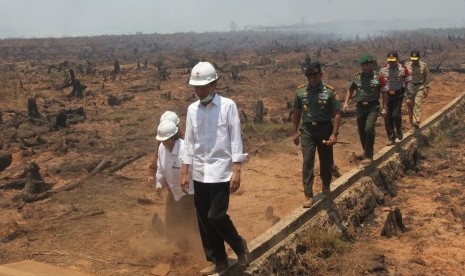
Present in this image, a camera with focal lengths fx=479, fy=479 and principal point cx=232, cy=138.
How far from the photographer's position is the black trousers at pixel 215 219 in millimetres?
4219

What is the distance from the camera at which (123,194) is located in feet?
26.5

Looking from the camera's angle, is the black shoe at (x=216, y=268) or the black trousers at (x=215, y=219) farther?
the black shoe at (x=216, y=268)

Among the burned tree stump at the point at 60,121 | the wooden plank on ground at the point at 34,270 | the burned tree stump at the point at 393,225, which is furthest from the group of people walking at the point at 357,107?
the burned tree stump at the point at 60,121

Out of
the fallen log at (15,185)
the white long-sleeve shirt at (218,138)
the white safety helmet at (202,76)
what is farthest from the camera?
the fallen log at (15,185)

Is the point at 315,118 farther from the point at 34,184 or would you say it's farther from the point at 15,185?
the point at 15,185

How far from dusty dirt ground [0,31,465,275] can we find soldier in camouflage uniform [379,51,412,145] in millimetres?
1223

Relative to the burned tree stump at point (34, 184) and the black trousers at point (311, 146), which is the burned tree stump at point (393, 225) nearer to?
the black trousers at point (311, 146)

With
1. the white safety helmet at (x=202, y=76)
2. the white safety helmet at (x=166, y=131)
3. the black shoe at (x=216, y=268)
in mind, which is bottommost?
the black shoe at (x=216, y=268)

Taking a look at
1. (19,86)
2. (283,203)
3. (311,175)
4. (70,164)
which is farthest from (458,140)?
(19,86)

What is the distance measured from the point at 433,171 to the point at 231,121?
6809 millimetres

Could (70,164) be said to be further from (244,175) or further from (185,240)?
(185,240)

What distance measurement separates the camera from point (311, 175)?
20.5ft

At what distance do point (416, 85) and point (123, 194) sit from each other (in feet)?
21.7

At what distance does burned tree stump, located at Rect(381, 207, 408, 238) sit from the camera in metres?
6.75
